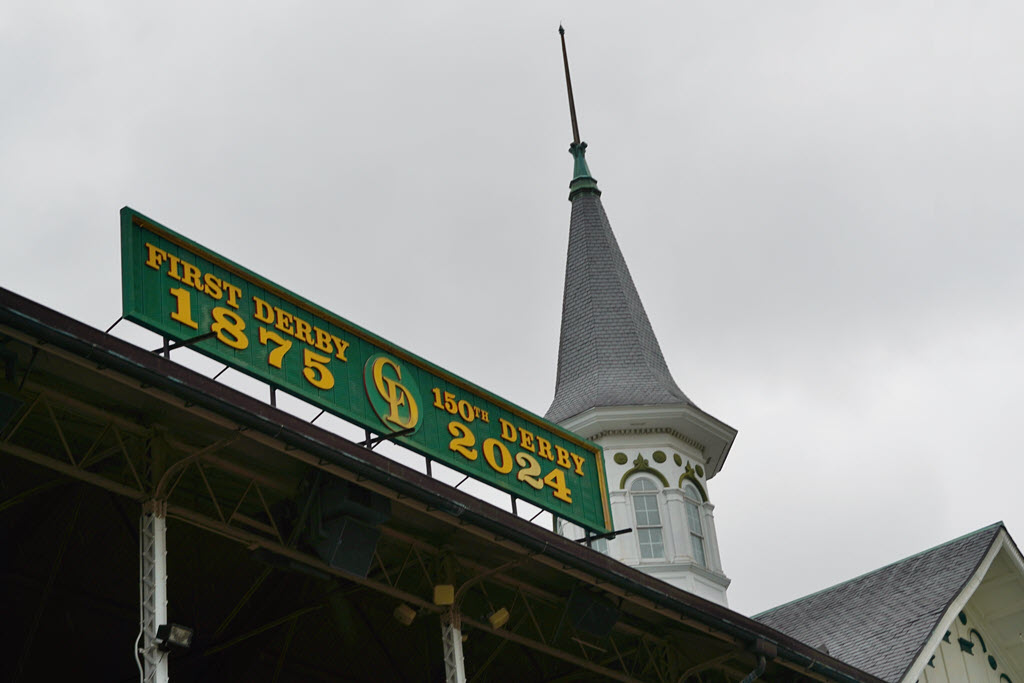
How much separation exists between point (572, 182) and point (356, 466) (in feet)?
91.3

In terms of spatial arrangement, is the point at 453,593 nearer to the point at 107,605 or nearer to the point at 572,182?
the point at 107,605

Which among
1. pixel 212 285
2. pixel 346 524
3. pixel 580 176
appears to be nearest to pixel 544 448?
pixel 212 285

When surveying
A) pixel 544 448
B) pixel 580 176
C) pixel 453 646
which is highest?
pixel 580 176

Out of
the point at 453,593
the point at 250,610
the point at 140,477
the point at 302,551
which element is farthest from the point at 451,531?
the point at 250,610

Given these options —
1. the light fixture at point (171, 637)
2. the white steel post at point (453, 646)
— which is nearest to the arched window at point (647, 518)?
the white steel post at point (453, 646)

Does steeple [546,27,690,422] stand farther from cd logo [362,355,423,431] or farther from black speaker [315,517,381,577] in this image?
black speaker [315,517,381,577]

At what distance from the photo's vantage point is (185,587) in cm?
2295

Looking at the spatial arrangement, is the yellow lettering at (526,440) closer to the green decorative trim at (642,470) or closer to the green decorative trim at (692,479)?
the green decorative trim at (642,470)

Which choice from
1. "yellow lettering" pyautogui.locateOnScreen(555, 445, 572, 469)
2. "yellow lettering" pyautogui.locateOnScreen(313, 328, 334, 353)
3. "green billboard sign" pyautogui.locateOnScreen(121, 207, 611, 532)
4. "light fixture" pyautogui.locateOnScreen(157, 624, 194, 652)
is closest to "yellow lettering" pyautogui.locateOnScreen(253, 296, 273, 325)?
"green billboard sign" pyautogui.locateOnScreen(121, 207, 611, 532)

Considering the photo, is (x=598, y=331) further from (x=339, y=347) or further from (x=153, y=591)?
(x=153, y=591)

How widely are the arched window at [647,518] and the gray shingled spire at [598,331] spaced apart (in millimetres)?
2041

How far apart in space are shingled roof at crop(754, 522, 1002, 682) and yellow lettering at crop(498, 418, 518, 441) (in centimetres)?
867

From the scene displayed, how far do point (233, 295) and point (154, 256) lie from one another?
1356mm

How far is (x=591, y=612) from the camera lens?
20.2 meters
